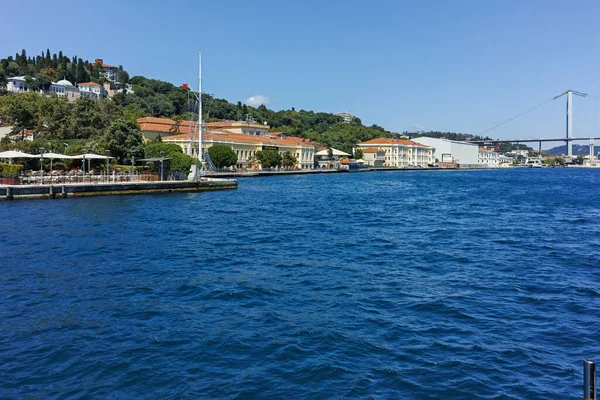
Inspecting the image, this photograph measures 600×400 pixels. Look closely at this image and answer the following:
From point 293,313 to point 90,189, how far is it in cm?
2665

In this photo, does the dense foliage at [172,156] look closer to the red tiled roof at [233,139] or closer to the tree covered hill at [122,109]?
the tree covered hill at [122,109]

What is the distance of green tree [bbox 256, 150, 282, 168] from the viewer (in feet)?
252

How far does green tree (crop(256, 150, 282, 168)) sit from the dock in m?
35.4

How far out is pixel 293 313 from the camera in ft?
31.3

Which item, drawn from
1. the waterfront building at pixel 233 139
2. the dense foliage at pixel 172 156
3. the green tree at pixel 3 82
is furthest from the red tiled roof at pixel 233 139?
the green tree at pixel 3 82

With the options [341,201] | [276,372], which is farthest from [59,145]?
[276,372]

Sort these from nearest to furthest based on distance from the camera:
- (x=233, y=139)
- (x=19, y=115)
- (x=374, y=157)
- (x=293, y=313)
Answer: (x=293, y=313) < (x=19, y=115) < (x=233, y=139) < (x=374, y=157)

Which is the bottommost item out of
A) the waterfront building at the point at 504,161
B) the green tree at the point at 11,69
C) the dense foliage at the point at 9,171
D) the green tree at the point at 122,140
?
the dense foliage at the point at 9,171

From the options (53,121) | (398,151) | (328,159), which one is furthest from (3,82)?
(398,151)

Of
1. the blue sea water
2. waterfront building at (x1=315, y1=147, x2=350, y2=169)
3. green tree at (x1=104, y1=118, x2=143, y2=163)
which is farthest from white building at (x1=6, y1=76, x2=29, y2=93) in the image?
the blue sea water

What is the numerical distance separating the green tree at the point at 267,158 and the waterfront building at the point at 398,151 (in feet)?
148

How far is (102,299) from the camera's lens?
10.3 meters

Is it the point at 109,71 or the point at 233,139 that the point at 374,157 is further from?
the point at 109,71

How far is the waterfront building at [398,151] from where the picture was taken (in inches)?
4690
